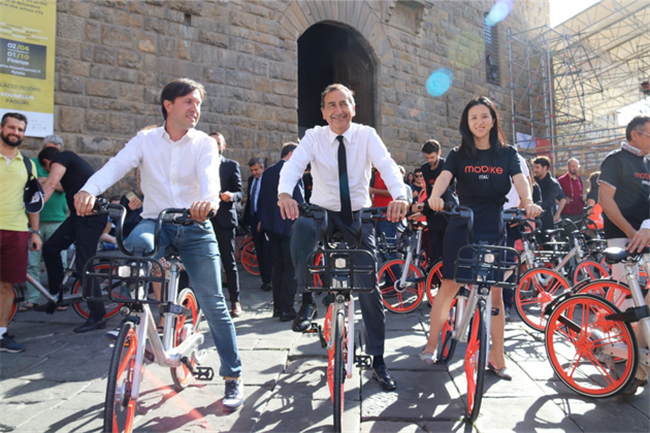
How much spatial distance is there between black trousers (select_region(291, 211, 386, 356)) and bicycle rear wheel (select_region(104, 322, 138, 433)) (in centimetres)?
110

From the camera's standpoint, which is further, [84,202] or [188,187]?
[188,187]

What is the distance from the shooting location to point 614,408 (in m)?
2.79

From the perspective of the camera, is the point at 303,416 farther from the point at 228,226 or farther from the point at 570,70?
the point at 570,70

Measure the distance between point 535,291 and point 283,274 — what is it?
8.66ft

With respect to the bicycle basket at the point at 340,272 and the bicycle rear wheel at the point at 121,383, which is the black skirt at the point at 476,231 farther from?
the bicycle rear wheel at the point at 121,383

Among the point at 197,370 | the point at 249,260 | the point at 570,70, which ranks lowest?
the point at 197,370

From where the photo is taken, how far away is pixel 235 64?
8359 mm

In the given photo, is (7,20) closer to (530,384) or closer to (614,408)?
(530,384)

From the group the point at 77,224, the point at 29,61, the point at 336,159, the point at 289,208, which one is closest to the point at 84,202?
the point at 289,208

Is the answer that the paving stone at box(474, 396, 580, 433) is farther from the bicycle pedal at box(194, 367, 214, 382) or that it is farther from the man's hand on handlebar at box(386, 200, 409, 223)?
the bicycle pedal at box(194, 367, 214, 382)

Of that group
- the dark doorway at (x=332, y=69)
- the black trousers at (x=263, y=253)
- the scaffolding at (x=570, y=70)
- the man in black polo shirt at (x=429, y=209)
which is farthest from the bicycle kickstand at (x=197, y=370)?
the scaffolding at (x=570, y=70)

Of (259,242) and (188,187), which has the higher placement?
(188,187)

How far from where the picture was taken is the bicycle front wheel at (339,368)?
7.51ft

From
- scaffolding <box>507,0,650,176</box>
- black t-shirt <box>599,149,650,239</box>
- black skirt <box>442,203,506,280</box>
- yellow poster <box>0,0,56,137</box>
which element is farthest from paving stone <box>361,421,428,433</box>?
scaffolding <box>507,0,650,176</box>
